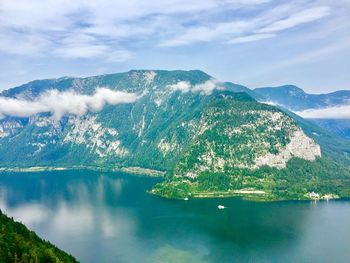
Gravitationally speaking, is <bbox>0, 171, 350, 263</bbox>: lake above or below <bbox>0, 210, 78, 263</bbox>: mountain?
below

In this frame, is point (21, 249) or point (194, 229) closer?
point (21, 249)

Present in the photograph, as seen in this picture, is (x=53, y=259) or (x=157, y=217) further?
(x=157, y=217)

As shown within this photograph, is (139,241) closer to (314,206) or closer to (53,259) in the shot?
(53,259)

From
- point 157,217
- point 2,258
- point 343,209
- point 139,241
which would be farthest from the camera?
point 343,209

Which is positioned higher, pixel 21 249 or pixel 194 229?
pixel 21 249

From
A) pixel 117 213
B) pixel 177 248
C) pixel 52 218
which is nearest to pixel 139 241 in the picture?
pixel 177 248

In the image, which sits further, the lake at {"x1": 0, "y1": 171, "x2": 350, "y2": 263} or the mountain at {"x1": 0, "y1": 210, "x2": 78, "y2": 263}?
the lake at {"x1": 0, "y1": 171, "x2": 350, "y2": 263}

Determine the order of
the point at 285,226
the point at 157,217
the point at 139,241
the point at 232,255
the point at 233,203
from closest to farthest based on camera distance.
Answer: the point at 232,255, the point at 139,241, the point at 285,226, the point at 157,217, the point at 233,203

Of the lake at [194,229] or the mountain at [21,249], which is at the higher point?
the mountain at [21,249]
